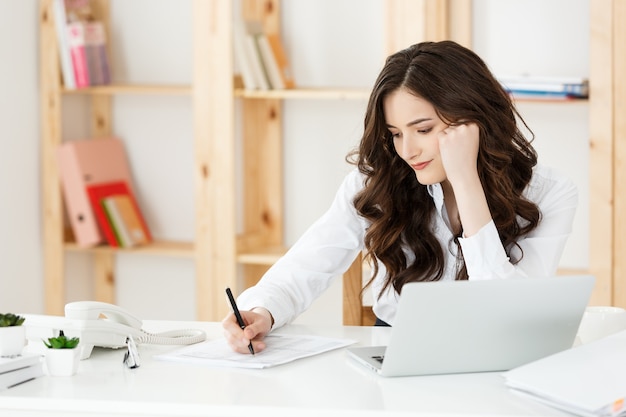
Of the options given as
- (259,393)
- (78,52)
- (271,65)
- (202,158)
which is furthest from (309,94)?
(259,393)

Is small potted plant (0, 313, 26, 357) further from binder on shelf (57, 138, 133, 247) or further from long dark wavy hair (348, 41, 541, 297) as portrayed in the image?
binder on shelf (57, 138, 133, 247)

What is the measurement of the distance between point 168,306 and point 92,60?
1.05 meters

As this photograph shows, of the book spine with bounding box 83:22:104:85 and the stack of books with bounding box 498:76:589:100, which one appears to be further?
the book spine with bounding box 83:22:104:85

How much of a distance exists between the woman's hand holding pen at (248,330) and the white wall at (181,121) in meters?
1.89

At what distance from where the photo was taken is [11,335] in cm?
162

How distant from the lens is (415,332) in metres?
1.55

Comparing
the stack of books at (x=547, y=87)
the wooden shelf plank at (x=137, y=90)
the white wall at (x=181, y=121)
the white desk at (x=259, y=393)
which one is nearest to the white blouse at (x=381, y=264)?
the white desk at (x=259, y=393)

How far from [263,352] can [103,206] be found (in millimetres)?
2182

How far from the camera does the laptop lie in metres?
1.53

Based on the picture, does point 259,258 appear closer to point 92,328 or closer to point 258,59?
point 258,59

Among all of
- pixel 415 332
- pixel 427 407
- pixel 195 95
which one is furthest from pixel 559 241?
pixel 195 95

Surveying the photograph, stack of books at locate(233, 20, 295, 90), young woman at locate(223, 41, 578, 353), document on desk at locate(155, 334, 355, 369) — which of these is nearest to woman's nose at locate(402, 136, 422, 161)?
young woman at locate(223, 41, 578, 353)

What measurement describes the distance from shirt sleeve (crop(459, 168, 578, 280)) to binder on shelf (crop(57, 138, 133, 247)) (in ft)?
6.82

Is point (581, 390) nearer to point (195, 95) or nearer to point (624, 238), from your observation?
point (624, 238)
